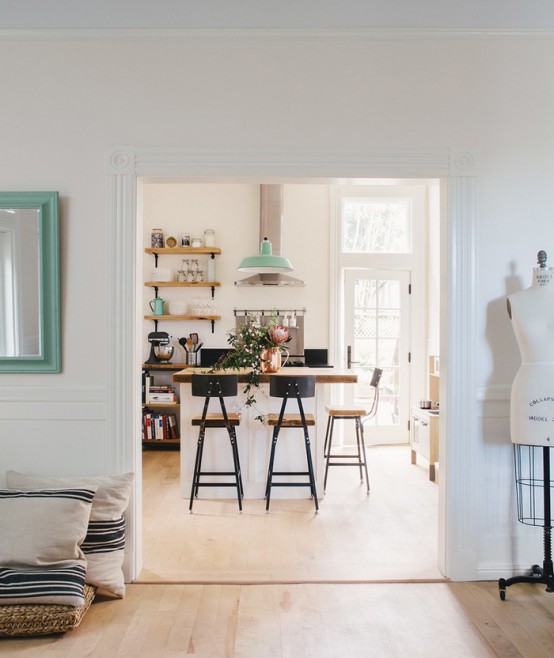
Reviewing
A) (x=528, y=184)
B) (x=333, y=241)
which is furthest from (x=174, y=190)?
(x=528, y=184)

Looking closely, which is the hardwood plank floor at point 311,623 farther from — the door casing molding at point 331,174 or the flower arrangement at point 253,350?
the flower arrangement at point 253,350

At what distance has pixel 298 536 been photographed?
3.71 metres

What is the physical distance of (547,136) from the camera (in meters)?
3.15

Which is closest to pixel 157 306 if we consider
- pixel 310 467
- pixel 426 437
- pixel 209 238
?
pixel 209 238

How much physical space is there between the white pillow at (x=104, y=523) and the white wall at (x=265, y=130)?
16 centimetres

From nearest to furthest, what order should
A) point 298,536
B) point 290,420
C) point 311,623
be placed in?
point 311,623 → point 298,536 → point 290,420

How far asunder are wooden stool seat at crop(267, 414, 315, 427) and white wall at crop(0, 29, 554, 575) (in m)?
1.48

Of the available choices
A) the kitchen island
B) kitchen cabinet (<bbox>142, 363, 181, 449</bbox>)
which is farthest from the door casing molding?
kitchen cabinet (<bbox>142, 363, 181, 449</bbox>)

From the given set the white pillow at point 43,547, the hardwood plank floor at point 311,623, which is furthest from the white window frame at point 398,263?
the white pillow at point 43,547

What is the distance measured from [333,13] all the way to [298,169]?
0.82 m

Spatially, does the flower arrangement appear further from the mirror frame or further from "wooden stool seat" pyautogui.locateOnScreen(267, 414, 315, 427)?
the mirror frame

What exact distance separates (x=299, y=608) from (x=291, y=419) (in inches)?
67.5

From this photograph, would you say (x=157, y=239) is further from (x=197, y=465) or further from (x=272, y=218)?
(x=197, y=465)

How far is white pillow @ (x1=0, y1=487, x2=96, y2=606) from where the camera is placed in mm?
2502
